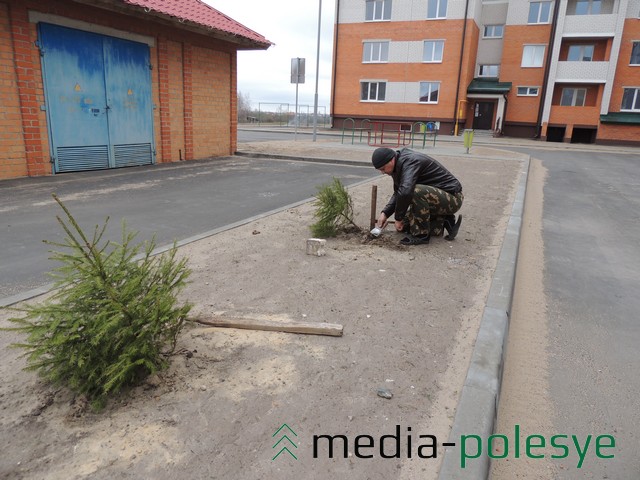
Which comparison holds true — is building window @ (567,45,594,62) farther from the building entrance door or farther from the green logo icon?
the green logo icon

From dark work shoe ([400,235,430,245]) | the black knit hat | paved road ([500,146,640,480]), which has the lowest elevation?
paved road ([500,146,640,480])

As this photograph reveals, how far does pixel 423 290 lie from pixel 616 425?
188 centimetres

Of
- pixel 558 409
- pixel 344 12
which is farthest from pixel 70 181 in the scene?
pixel 344 12

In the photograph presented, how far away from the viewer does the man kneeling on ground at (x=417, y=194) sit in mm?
5387

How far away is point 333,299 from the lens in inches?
159

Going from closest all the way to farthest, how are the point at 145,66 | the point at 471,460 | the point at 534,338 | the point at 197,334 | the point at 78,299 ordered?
the point at 471,460 → the point at 78,299 → the point at 197,334 → the point at 534,338 → the point at 145,66

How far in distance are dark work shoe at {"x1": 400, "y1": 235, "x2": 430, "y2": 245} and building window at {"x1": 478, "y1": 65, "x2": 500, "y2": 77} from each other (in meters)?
34.3

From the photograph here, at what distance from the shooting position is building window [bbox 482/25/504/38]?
35219 mm

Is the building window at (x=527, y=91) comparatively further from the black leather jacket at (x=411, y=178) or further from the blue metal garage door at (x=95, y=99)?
the black leather jacket at (x=411, y=178)

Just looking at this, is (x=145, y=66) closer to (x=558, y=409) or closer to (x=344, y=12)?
(x=558, y=409)

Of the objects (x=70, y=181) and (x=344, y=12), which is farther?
(x=344, y=12)

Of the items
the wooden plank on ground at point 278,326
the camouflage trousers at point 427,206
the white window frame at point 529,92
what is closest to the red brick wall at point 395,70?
the white window frame at point 529,92

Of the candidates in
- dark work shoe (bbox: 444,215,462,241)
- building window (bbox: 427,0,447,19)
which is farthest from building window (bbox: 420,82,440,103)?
dark work shoe (bbox: 444,215,462,241)

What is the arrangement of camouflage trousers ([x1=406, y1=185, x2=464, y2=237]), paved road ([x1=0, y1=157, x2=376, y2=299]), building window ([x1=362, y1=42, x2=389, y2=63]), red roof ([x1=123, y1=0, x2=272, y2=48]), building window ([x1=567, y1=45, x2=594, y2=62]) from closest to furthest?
1. paved road ([x1=0, y1=157, x2=376, y2=299])
2. camouflage trousers ([x1=406, y1=185, x2=464, y2=237])
3. red roof ([x1=123, y1=0, x2=272, y2=48])
4. building window ([x1=567, y1=45, x2=594, y2=62])
5. building window ([x1=362, y1=42, x2=389, y2=63])
